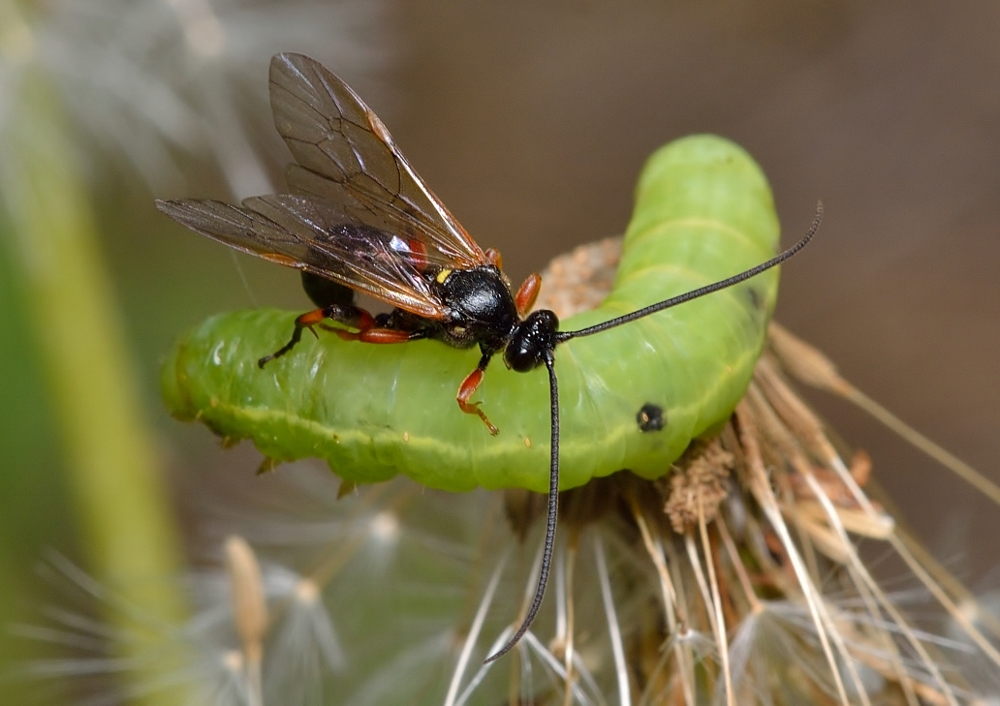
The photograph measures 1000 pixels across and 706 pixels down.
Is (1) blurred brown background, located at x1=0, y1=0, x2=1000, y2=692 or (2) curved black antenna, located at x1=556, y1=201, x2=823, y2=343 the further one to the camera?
(1) blurred brown background, located at x1=0, y1=0, x2=1000, y2=692

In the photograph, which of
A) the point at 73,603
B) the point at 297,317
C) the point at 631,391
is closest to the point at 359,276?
the point at 297,317

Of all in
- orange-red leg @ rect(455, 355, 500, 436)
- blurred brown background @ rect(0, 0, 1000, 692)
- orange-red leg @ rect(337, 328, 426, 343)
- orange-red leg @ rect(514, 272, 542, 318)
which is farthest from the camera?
blurred brown background @ rect(0, 0, 1000, 692)

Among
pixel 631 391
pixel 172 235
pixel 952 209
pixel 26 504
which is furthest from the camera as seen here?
pixel 952 209

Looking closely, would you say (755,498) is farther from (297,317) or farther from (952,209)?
(952,209)

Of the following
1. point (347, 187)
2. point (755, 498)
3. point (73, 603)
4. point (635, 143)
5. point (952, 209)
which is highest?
point (635, 143)

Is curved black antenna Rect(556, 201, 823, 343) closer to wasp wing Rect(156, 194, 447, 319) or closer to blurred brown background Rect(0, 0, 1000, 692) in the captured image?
wasp wing Rect(156, 194, 447, 319)

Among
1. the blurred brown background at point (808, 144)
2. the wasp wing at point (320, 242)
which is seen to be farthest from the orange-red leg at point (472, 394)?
the blurred brown background at point (808, 144)

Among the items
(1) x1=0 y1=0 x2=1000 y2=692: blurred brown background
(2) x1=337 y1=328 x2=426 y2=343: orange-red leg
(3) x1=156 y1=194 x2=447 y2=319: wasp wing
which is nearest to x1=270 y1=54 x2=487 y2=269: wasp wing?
(3) x1=156 y1=194 x2=447 y2=319: wasp wing
